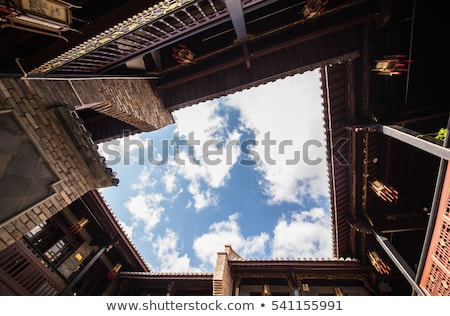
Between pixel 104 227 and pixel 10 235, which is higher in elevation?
pixel 10 235

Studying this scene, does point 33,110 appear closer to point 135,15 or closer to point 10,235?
point 10,235

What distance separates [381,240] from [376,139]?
3487 millimetres

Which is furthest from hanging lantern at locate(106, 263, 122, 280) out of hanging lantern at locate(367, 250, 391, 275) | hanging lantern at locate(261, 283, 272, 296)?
hanging lantern at locate(367, 250, 391, 275)

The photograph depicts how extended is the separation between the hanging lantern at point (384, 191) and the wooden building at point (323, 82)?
0.14 feet

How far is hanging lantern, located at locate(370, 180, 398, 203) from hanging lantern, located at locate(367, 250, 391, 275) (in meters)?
2.87

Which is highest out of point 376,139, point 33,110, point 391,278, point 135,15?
point 135,15

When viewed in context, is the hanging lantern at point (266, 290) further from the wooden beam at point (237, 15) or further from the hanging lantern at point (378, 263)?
the wooden beam at point (237, 15)

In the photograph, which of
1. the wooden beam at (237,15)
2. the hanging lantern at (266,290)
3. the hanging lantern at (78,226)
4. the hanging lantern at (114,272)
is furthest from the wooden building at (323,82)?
the hanging lantern at (78,226)

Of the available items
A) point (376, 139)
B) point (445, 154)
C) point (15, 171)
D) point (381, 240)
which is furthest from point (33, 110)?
point (381, 240)

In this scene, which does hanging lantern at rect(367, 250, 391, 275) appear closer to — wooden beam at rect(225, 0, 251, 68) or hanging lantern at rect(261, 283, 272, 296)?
hanging lantern at rect(261, 283, 272, 296)

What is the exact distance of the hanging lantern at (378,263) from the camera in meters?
8.91

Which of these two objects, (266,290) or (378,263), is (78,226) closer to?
(266,290)

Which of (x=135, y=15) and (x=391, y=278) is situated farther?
(x=391, y=278)

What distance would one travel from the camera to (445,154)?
4.89 m
